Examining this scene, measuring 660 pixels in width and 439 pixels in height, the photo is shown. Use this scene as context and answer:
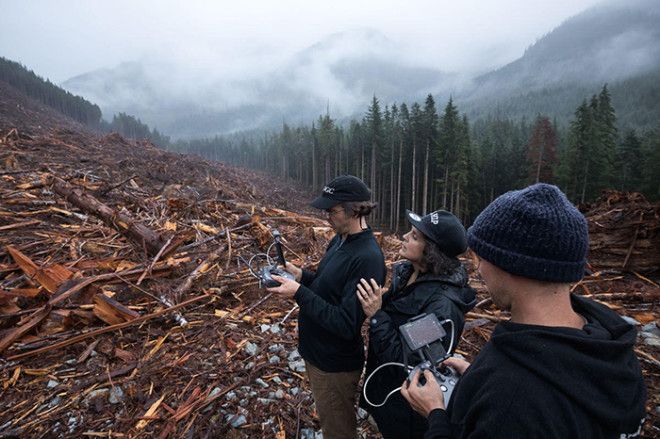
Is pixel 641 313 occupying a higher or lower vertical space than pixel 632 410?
lower

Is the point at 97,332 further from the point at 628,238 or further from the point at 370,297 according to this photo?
the point at 628,238

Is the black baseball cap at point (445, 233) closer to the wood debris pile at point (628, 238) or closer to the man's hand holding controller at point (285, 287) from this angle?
the man's hand holding controller at point (285, 287)

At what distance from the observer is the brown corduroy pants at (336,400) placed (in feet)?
9.89

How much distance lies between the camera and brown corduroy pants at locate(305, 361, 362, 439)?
3016mm

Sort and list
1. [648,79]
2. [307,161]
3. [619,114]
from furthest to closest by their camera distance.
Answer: [648,79] < [619,114] < [307,161]

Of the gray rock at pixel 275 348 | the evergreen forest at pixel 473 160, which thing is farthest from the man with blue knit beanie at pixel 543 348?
the evergreen forest at pixel 473 160

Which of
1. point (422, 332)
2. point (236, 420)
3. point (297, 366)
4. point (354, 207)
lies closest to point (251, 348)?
point (297, 366)

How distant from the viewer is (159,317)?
4.86 m

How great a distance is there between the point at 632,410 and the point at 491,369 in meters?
0.52

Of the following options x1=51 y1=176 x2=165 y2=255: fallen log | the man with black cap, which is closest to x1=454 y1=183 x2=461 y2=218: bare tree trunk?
x1=51 y1=176 x2=165 y2=255: fallen log

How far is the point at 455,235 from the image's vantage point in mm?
2760

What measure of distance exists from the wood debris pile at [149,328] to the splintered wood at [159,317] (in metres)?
0.02

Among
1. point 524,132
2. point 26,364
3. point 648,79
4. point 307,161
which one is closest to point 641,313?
point 26,364

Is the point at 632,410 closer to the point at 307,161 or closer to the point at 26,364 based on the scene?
the point at 26,364
